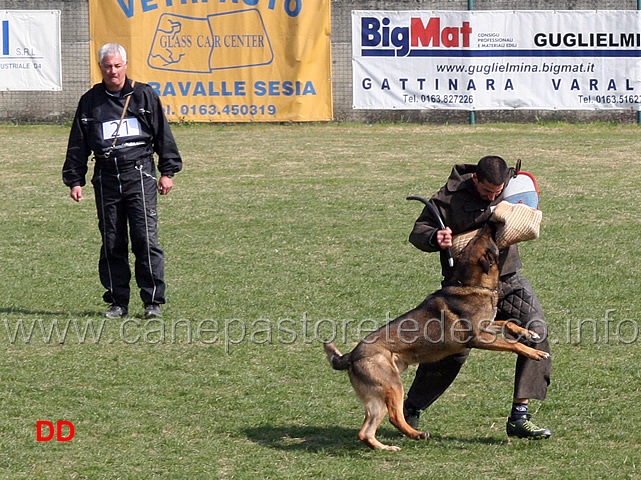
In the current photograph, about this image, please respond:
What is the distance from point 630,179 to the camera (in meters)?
13.6

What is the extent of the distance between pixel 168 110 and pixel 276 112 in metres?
1.97

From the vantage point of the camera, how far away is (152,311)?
312 inches

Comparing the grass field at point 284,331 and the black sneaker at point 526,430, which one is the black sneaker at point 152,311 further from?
the black sneaker at point 526,430

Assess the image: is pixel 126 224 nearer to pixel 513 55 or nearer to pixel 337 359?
pixel 337 359

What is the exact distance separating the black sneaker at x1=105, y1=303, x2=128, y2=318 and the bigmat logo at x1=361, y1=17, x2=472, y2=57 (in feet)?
36.9

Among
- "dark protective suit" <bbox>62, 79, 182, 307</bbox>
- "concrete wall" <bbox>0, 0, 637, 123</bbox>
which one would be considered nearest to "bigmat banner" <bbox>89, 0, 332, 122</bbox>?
"concrete wall" <bbox>0, 0, 637, 123</bbox>

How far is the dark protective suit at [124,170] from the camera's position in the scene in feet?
25.0

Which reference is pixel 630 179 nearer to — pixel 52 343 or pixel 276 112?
pixel 276 112

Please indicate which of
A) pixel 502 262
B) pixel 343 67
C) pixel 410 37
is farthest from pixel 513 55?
pixel 502 262

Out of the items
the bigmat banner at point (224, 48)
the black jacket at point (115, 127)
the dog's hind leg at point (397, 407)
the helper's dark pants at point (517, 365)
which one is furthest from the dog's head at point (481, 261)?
the bigmat banner at point (224, 48)

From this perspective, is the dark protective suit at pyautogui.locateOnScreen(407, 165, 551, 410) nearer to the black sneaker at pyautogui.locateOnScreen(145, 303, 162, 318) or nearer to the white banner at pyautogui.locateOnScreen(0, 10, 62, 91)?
the black sneaker at pyautogui.locateOnScreen(145, 303, 162, 318)

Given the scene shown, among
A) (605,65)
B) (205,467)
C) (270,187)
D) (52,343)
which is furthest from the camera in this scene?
(605,65)

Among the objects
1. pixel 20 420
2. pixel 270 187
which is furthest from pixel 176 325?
pixel 270 187

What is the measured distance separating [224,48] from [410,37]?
3.35 m
